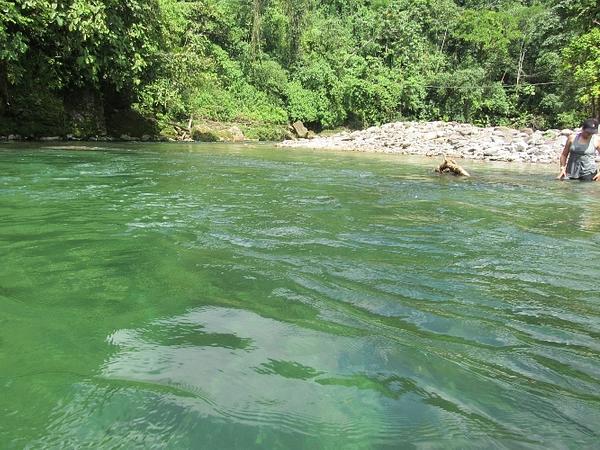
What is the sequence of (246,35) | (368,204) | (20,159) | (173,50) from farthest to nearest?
(246,35) < (173,50) < (20,159) < (368,204)

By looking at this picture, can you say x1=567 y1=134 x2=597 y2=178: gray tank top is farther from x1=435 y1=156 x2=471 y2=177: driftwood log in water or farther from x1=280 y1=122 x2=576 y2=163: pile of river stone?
x1=280 y1=122 x2=576 y2=163: pile of river stone

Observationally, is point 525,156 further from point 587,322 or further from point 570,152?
point 587,322

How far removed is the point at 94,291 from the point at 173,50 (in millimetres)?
18160

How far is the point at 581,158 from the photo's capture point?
9.91 metres

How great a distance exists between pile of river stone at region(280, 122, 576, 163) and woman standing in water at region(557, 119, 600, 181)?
287 inches

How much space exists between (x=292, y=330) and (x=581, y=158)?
9.62 meters

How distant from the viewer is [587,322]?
8.80 ft

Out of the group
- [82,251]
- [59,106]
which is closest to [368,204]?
[82,251]

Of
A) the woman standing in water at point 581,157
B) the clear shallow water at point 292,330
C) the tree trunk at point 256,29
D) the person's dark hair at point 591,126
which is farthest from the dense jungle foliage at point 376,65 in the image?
the clear shallow water at point 292,330

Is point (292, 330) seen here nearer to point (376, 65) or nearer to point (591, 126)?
point (591, 126)

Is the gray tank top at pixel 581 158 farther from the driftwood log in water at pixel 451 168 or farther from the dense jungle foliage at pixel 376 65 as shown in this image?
the dense jungle foliage at pixel 376 65

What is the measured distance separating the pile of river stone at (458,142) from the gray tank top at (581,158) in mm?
7317

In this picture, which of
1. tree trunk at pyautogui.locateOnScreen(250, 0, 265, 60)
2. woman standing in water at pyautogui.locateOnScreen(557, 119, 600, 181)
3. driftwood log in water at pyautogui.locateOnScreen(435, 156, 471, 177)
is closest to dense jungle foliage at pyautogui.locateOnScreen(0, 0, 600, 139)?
tree trunk at pyautogui.locateOnScreen(250, 0, 265, 60)

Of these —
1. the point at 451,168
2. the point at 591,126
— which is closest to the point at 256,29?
the point at 451,168
